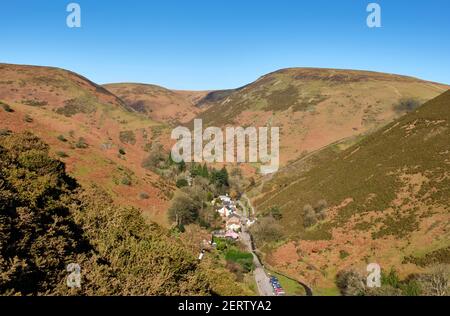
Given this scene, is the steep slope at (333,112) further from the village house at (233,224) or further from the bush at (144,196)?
the bush at (144,196)

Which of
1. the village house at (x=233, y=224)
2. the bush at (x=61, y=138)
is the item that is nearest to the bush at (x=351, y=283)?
the village house at (x=233, y=224)

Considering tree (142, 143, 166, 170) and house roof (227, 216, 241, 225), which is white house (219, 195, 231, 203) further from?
house roof (227, 216, 241, 225)

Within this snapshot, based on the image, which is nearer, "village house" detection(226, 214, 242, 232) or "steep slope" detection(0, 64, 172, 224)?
"steep slope" detection(0, 64, 172, 224)

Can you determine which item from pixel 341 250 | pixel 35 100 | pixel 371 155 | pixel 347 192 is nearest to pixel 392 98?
pixel 371 155

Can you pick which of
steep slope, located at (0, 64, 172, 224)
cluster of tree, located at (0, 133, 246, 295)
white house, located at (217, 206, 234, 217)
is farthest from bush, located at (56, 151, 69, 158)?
white house, located at (217, 206, 234, 217)

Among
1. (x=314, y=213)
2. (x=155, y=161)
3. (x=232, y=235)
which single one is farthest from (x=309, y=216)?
(x=155, y=161)

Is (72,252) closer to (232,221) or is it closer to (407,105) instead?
(232,221)
